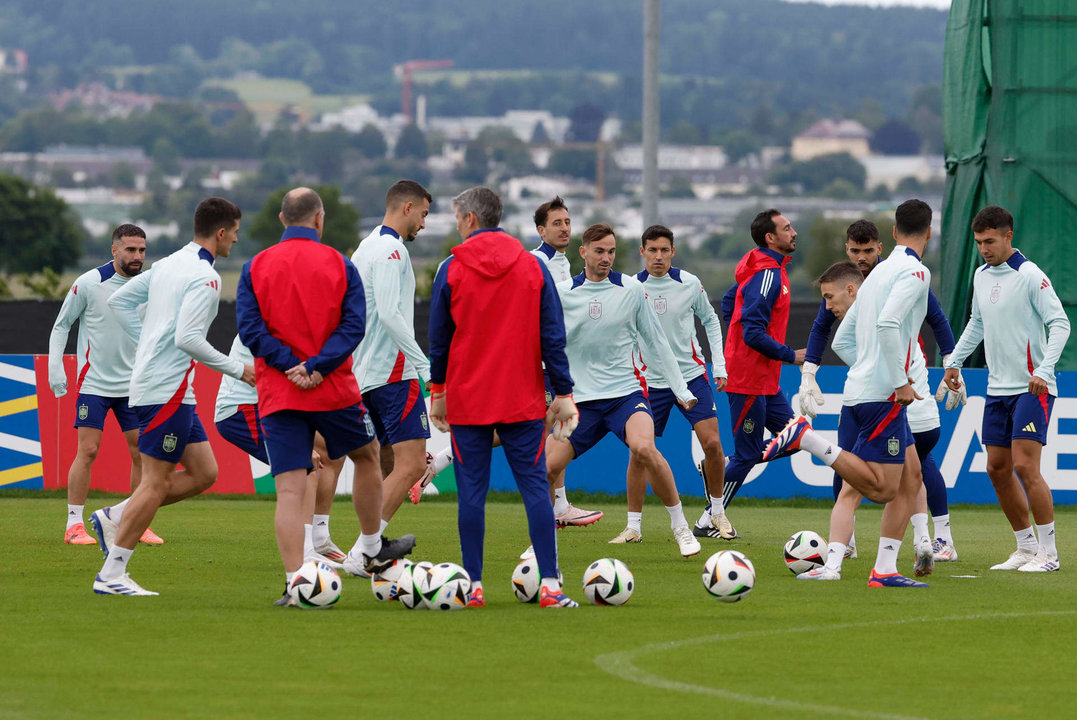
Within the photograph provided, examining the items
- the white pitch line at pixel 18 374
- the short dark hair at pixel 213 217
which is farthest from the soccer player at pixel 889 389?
the white pitch line at pixel 18 374

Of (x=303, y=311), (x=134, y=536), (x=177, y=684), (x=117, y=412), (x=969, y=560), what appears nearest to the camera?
(x=177, y=684)

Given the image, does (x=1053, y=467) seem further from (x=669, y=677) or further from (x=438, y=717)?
(x=438, y=717)

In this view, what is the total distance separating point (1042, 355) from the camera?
1031 cm

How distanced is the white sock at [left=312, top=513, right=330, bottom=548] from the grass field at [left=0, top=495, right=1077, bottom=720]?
1.15 ft

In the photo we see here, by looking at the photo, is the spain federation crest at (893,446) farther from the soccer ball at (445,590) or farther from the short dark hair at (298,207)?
the short dark hair at (298,207)

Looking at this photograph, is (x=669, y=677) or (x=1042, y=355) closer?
(x=669, y=677)

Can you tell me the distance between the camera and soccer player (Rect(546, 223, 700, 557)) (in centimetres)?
1091

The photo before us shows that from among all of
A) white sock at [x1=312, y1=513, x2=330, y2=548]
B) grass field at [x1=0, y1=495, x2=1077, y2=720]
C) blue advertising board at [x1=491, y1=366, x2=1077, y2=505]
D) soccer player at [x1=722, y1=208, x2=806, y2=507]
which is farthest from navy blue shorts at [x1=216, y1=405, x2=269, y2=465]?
blue advertising board at [x1=491, y1=366, x2=1077, y2=505]

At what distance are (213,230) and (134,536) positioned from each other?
1695mm

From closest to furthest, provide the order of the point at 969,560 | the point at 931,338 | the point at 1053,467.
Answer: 1. the point at 969,560
2. the point at 1053,467
3. the point at 931,338

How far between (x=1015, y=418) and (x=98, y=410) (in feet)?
20.9

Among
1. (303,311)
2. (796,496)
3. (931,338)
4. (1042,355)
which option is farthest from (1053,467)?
(303,311)

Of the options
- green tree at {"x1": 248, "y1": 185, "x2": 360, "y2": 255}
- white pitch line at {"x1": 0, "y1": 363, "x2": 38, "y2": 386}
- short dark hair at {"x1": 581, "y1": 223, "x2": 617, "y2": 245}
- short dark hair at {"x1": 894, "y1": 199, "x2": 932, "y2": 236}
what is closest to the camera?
short dark hair at {"x1": 894, "y1": 199, "x2": 932, "y2": 236}

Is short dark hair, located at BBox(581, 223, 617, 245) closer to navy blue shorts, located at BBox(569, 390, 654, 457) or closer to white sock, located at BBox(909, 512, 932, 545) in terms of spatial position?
navy blue shorts, located at BBox(569, 390, 654, 457)
